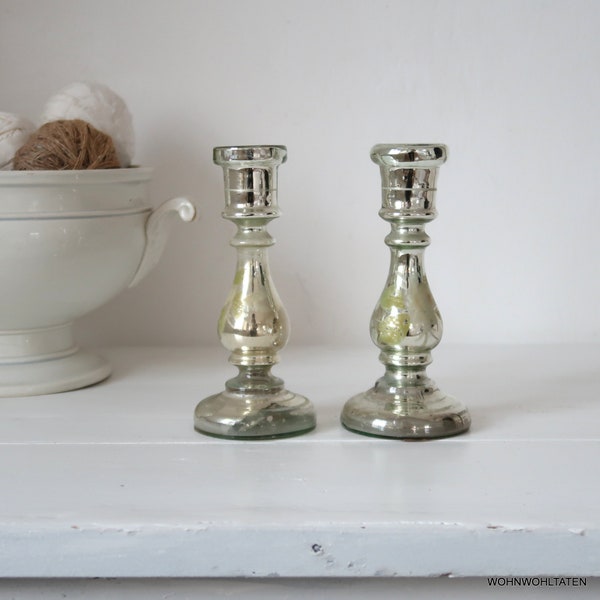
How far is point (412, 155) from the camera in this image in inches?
20.8

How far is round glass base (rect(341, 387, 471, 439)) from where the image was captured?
0.55 metres

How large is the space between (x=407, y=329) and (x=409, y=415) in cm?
5

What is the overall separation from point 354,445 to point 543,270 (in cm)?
37

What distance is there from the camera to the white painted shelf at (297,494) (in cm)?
42

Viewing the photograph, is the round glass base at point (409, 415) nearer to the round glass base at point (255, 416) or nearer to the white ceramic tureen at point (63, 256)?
the round glass base at point (255, 416)

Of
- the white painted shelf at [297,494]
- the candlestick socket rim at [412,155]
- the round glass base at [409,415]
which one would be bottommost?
the white painted shelf at [297,494]

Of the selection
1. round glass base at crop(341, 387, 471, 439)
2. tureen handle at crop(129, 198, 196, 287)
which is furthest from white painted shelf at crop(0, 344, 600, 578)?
tureen handle at crop(129, 198, 196, 287)

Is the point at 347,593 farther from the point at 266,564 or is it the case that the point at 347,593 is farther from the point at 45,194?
the point at 45,194

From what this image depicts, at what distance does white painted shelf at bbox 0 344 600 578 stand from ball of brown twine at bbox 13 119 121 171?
6.5 inches

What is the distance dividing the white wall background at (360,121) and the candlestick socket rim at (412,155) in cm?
30

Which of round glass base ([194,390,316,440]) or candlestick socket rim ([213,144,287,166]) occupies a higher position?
candlestick socket rim ([213,144,287,166])

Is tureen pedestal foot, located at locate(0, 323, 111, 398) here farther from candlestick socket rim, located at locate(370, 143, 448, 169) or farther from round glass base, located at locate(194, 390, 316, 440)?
candlestick socket rim, located at locate(370, 143, 448, 169)

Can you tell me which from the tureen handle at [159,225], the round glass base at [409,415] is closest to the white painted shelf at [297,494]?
the round glass base at [409,415]

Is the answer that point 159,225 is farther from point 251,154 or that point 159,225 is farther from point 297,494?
point 297,494
